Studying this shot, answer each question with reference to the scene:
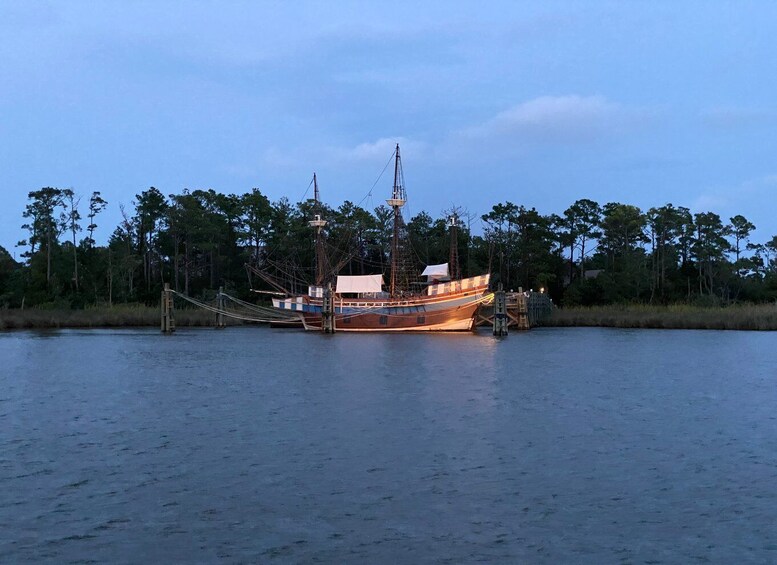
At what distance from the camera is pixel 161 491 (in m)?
15.1

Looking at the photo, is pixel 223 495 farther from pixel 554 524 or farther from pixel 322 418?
pixel 322 418

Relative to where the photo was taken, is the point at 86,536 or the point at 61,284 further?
the point at 61,284

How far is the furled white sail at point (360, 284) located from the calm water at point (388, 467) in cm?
4389

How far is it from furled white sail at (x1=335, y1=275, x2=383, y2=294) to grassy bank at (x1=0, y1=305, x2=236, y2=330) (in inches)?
565

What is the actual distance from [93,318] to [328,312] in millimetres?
21892

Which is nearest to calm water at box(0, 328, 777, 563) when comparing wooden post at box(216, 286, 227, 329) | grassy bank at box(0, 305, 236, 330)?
grassy bank at box(0, 305, 236, 330)

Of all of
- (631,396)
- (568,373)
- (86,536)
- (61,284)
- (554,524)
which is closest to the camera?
(86,536)

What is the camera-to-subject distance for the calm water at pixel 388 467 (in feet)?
40.0

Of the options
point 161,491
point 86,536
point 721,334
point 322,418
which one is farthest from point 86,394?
point 721,334

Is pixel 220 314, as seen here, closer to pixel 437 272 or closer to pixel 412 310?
pixel 412 310

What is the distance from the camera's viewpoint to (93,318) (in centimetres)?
7638

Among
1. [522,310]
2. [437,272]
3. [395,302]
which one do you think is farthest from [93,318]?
[522,310]

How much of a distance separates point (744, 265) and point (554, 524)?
9744cm

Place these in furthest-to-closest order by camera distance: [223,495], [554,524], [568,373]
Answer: [568,373], [223,495], [554,524]
